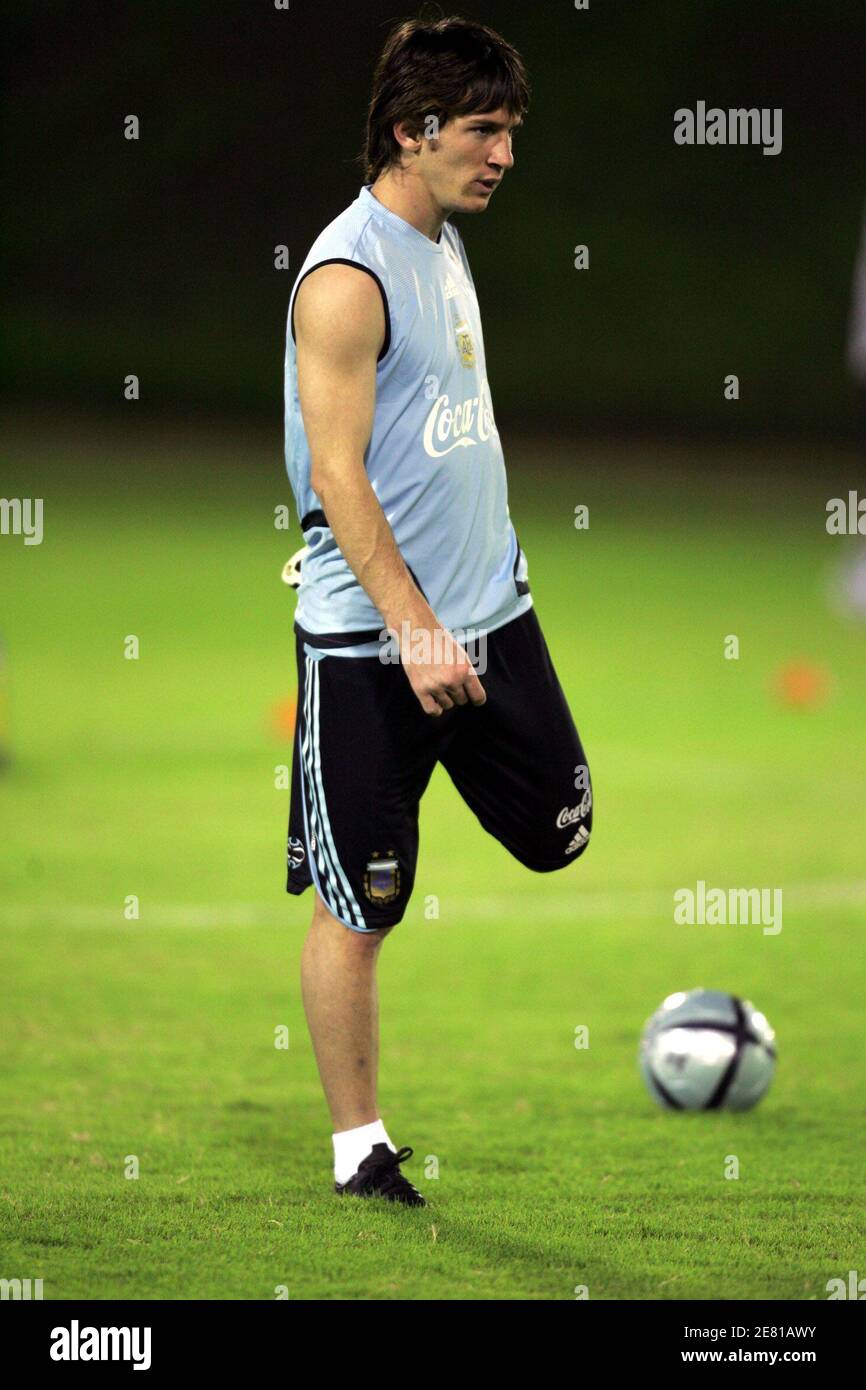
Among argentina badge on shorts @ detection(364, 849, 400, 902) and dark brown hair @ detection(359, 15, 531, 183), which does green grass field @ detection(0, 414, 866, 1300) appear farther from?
dark brown hair @ detection(359, 15, 531, 183)

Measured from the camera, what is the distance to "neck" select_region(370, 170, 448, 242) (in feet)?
12.6

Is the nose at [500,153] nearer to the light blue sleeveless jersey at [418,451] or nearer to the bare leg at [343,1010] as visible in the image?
the light blue sleeveless jersey at [418,451]

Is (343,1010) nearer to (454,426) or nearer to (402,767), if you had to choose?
(402,767)

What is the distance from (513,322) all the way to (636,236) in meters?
2.06

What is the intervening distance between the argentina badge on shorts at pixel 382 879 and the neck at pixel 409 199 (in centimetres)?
129

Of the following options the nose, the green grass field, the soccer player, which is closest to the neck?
the soccer player

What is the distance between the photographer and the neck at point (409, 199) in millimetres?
3836

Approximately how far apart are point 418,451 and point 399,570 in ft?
0.95

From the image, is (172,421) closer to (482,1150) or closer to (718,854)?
(718,854)

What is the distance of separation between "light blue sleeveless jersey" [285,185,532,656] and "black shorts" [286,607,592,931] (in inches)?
3.5

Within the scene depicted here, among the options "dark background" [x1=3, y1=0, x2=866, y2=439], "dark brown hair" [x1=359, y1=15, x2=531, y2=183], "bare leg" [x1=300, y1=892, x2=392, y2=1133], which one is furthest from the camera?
"dark background" [x1=3, y1=0, x2=866, y2=439]

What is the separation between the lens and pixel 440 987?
6.10m
